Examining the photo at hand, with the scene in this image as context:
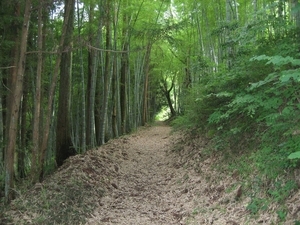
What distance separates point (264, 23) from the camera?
431cm

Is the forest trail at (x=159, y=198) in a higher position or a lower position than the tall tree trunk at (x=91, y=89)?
lower

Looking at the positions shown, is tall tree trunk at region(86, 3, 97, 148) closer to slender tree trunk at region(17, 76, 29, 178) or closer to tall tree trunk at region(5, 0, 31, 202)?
slender tree trunk at region(17, 76, 29, 178)

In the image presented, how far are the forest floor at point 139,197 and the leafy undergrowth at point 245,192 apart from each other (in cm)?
2

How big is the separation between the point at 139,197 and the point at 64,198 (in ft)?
3.95

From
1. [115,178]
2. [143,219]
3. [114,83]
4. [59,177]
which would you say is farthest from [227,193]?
[114,83]

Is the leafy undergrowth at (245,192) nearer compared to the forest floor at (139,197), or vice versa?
the leafy undergrowth at (245,192)

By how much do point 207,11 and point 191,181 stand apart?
688cm

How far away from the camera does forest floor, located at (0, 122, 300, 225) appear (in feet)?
11.3

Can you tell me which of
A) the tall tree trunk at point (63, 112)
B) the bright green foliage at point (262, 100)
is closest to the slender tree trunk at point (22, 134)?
the tall tree trunk at point (63, 112)

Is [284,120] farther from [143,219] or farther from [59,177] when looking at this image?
[59,177]

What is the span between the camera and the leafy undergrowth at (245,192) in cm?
279

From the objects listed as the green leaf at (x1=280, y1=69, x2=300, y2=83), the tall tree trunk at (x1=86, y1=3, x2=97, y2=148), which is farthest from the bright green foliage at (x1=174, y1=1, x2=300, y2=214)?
the tall tree trunk at (x1=86, y1=3, x2=97, y2=148)

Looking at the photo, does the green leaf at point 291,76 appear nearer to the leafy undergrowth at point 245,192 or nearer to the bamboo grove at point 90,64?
the bamboo grove at point 90,64

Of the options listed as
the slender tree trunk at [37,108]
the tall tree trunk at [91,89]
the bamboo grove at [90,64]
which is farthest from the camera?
the tall tree trunk at [91,89]
